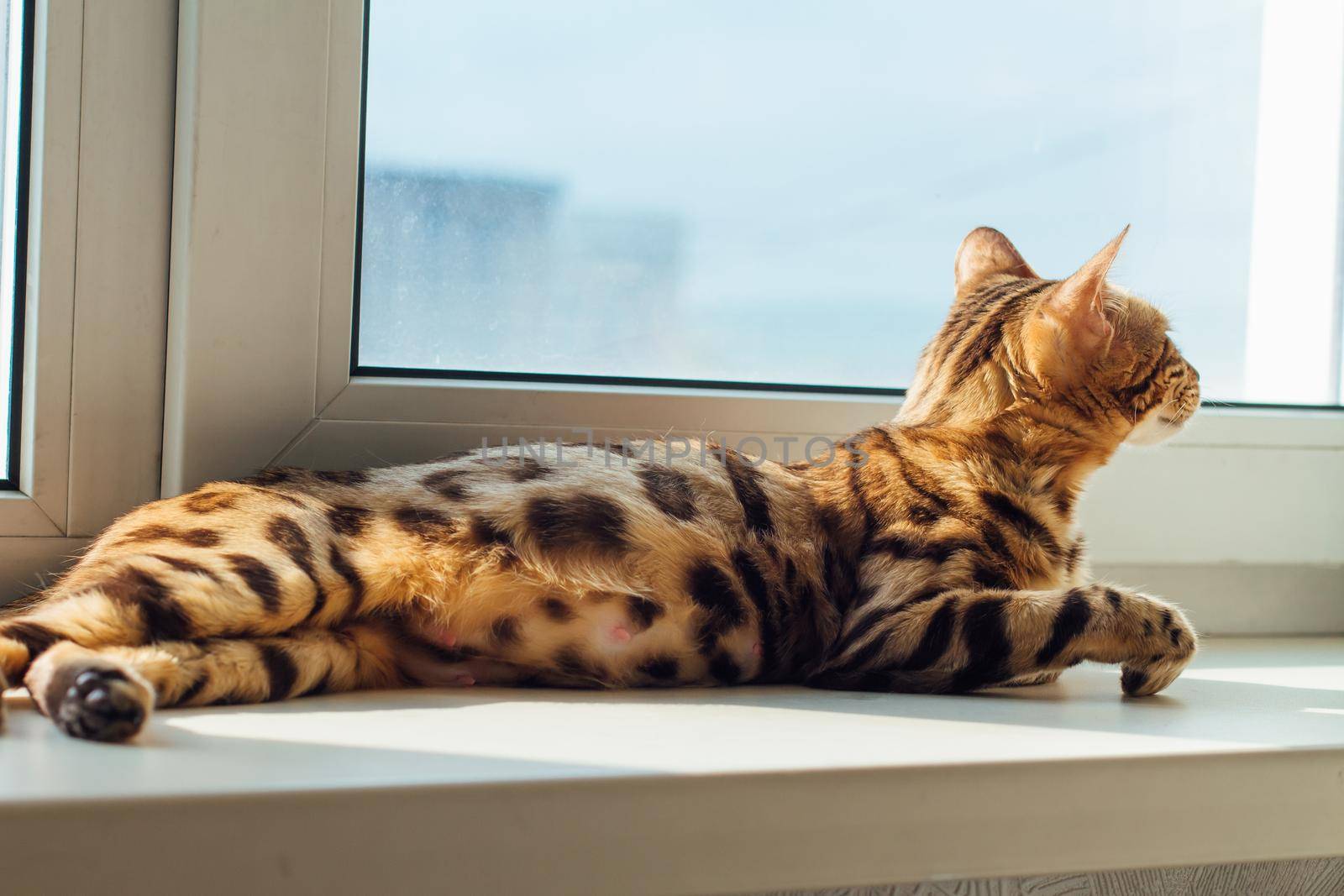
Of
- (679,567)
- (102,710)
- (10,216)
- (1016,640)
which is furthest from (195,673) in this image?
(1016,640)

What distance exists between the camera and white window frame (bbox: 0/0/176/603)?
1.23m

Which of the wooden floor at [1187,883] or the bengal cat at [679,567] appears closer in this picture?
the bengal cat at [679,567]

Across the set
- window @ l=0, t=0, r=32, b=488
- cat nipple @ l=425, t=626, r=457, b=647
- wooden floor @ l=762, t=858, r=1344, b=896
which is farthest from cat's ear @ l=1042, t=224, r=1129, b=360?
window @ l=0, t=0, r=32, b=488

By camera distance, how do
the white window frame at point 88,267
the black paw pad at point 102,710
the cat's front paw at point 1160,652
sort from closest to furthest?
1. the black paw pad at point 102,710
2. the cat's front paw at point 1160,652
3. the white window frame at point 88,267

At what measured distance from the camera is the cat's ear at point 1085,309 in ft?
4.15

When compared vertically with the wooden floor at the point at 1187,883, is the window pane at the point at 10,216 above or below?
above

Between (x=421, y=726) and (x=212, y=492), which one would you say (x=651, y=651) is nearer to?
(x=421, y=726)

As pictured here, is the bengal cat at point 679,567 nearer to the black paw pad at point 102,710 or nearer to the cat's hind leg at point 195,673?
the cat's hind leg at point 195,673

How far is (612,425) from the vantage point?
57.4 inches

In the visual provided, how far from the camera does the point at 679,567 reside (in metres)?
1.20

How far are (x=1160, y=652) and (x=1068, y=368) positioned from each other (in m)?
0.39

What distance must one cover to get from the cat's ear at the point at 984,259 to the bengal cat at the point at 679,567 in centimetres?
20

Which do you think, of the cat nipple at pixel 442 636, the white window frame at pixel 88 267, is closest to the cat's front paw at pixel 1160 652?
the cat nipple at pixel 442 636

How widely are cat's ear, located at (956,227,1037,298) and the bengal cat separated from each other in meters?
0.20
